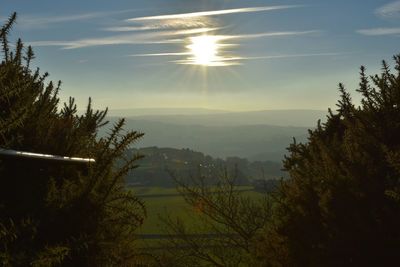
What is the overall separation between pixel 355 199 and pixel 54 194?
103 inches

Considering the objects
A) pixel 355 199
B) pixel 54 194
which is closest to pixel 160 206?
pixel 355 199

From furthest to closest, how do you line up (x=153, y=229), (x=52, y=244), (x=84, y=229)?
(x=153, y=229) → (x=84, y=229) → (x=52, y=244)

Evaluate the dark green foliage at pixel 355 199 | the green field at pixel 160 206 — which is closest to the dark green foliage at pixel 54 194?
the dark green foliage at pixel 355 199

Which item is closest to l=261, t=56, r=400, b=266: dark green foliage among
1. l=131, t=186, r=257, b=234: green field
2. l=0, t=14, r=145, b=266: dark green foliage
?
l=0, t=14, r=145, b=266: dark green foliage

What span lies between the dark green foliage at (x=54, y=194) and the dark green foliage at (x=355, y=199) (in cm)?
184

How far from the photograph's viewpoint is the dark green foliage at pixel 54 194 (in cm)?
261

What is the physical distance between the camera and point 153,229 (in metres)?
65.0

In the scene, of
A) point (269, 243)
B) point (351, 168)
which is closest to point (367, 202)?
point (351, 168)

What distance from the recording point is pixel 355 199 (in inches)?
157

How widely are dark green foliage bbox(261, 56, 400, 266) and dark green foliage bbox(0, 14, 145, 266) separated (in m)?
1.84

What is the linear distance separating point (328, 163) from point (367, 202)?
2.21 ft

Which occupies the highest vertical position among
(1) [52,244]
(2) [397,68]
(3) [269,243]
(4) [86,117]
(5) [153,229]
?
(2) [397,68]

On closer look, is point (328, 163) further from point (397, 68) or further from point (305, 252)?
point (397, 68)

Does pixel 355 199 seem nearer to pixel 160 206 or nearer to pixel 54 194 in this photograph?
pixel 54 194
